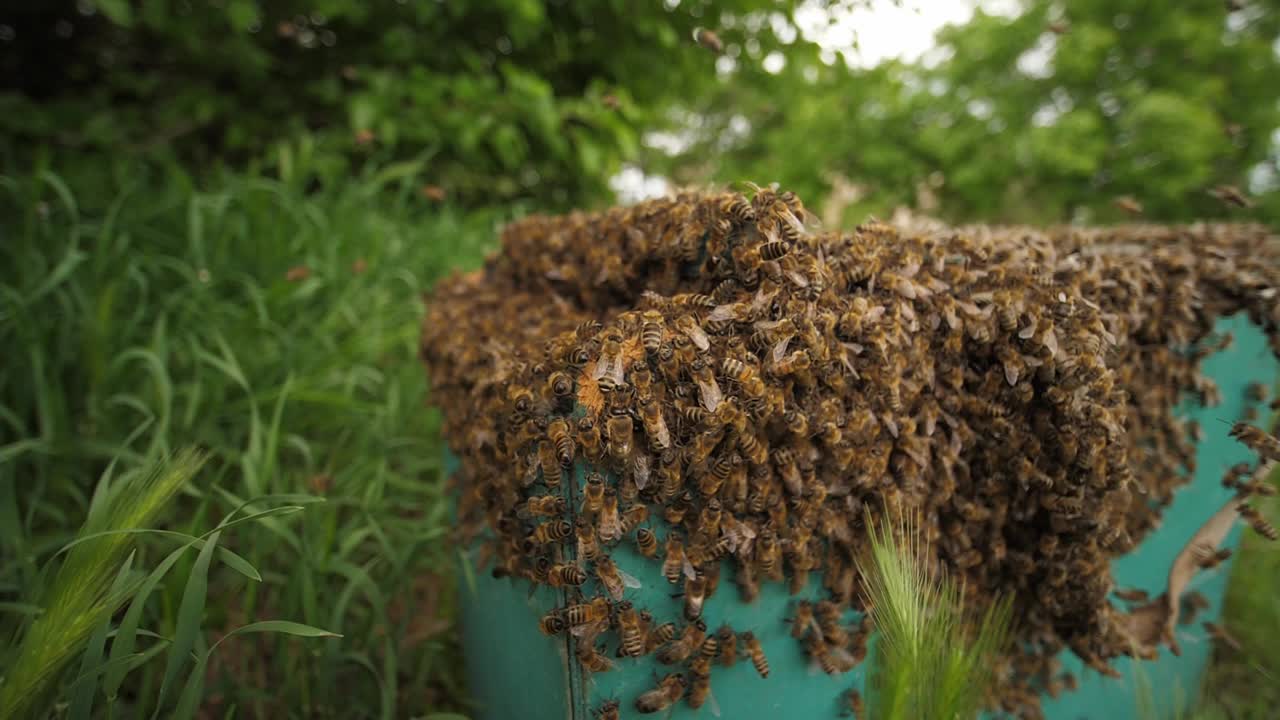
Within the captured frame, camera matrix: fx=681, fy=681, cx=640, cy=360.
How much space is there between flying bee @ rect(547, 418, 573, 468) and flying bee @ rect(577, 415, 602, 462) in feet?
0.08

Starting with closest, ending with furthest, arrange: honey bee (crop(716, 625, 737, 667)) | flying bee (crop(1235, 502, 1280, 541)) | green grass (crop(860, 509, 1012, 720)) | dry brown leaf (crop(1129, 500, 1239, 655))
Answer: green grass (crop(860, 509, 1012, 720)) → honey bee (crop(716, 625, 737, 667)) → flying bee (crop(1235, 502, 1280, 541)) → dry brown leaf (crop(1129, 500, 1239, 655))

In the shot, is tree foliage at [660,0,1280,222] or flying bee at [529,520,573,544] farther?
tree foliage at [660,0,1280,222]

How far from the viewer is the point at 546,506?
1.32 m

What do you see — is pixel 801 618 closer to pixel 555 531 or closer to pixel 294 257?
pixel 555 531

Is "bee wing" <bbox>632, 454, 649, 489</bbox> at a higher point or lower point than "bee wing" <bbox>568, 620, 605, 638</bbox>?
higher

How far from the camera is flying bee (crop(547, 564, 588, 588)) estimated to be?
1275mm

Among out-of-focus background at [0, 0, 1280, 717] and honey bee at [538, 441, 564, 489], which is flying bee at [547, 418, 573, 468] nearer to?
honey bee at [538, 441, 564, 489]

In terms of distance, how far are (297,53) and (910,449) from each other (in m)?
5.56

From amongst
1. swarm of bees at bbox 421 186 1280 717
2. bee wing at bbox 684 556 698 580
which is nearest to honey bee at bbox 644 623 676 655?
swarm of bees at bbox 421 186 1280 717

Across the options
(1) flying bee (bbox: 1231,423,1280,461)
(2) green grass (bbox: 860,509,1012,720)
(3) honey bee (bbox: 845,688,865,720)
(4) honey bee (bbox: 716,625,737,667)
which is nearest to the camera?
(2) green grass (bbox: 860,509,1012,720)

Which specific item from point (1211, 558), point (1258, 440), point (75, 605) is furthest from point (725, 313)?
point (1211, 558)

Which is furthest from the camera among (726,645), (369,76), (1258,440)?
(369,76)

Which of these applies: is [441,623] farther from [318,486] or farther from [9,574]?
[9,574]

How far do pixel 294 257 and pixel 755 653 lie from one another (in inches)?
137
